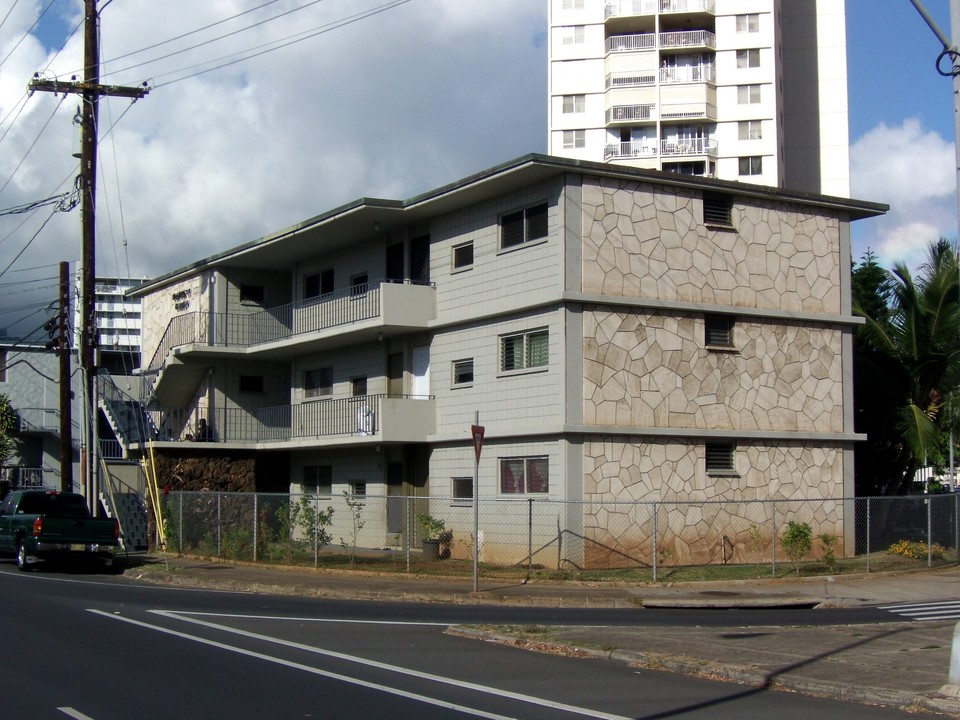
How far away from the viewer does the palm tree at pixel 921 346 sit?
30.5 m

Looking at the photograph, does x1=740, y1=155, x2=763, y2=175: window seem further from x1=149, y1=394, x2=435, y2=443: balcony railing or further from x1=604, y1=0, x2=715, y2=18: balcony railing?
x1=149, y1=394, x2=435, y2=443: balcony railing

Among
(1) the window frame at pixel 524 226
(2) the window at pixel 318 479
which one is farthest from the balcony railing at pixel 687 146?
(1) the window frame at pixel 524 226

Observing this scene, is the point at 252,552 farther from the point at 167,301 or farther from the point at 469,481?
the point at 167,301

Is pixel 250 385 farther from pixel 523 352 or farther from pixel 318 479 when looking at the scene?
pixel 523 352

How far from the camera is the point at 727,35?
69.2 m

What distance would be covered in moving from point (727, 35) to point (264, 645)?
205 feet

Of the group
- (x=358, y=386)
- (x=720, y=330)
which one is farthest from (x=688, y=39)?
(x=720, y=330)

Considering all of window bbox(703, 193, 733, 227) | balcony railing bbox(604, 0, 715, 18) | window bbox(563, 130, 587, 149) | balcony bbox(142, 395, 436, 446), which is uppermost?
balcony railing bbox(604, 0, 715, 18)

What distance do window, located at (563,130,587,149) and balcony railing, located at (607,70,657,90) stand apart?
3409 mm

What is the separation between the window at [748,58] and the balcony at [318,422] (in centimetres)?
4381

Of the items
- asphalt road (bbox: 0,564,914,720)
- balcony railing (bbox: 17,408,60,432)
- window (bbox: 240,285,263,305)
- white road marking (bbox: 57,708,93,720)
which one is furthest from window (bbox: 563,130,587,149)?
white road marking (bbox: 57,708,93,720)

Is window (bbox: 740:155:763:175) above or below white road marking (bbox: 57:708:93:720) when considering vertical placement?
above

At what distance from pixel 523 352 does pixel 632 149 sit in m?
45.9

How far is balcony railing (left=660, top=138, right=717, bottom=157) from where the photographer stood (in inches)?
2714
